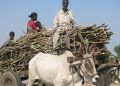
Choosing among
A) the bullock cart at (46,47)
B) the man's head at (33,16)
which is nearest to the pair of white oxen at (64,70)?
the bullock cart at (46,47)

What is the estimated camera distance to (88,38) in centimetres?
892

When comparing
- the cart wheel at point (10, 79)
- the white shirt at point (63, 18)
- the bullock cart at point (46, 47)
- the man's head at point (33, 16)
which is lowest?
the cart wheel at point (10, 79)

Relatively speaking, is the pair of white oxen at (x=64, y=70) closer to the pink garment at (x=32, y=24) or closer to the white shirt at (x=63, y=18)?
the white shirt at (x=63, y=18)

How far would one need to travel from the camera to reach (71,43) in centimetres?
892

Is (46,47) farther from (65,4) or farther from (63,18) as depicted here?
(65,4)

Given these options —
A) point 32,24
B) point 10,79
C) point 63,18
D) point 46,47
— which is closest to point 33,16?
point 32,24

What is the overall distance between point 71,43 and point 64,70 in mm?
887

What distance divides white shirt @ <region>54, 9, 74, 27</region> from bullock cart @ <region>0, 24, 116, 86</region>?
15.4 inches

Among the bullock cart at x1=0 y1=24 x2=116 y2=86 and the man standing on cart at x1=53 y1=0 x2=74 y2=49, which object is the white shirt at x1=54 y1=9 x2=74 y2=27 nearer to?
the man standing on cart at x1=53 y1=0 x2=74 y2=49

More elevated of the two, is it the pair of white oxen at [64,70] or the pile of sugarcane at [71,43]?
A: the pile of sugarcane at [71,43]

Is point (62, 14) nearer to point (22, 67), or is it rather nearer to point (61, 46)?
point (61, 46)

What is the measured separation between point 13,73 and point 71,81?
7.34ft

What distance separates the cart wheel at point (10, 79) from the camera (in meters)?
9.70

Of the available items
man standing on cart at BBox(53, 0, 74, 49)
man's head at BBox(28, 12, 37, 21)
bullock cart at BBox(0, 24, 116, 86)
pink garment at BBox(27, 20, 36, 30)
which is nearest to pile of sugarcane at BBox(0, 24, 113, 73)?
bullock cart at BBox(0, 24, 116, 86)
